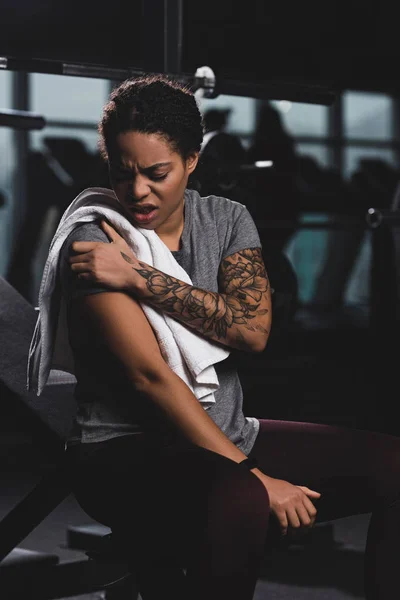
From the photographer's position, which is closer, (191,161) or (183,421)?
(183,421)

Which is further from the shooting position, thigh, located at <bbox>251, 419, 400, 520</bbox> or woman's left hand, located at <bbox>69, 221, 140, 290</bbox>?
thigh, located at <bbox>251, 419, 400, 520</bbox>

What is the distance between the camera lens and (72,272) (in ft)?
4.58

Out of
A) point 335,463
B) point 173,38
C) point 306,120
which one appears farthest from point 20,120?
point 306,120

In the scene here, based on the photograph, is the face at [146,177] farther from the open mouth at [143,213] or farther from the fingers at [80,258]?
the fingers at [80,258]

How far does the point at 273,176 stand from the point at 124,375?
9.75 ft

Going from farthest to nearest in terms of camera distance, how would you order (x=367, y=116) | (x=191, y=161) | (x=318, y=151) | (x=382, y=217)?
(x=367, y=116), (x=318, y=151), (x=382, y=217), (x=191, y=161)

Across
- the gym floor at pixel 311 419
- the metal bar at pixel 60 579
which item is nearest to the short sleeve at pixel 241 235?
the metal bar at pixel 60 579

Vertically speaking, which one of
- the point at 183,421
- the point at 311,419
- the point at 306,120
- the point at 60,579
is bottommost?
the point at 311,419

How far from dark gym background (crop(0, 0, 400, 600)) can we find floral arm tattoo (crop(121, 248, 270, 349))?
0.33 meters

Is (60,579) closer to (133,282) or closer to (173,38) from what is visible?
(133,282)

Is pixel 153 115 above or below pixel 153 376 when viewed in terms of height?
above

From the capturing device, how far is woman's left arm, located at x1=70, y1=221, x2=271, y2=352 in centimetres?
138

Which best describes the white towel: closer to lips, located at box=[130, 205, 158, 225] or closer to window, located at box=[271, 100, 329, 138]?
lips, located at box=[130, 205, 158, 225]

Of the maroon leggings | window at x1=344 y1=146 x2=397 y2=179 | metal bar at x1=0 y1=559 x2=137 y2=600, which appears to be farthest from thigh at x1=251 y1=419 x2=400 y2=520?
window at x1=344 y1=146 x2=397 y2=179
